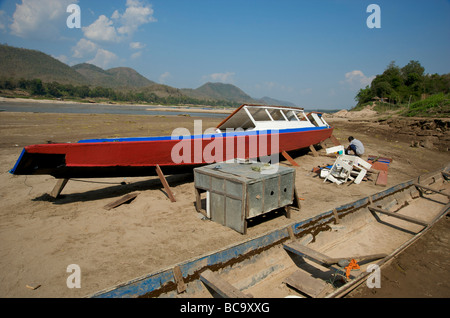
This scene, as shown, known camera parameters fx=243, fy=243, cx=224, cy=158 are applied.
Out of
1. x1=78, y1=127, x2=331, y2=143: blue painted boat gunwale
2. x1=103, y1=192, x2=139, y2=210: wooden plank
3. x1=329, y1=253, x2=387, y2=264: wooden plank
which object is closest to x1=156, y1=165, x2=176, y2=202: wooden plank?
x1=103, y1=192, x2=139, y2=210: wooden plank

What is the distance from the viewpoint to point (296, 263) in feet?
13.3

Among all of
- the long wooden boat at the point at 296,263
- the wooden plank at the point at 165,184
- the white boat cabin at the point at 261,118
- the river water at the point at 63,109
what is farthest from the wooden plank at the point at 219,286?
the river water at the point at 63,109

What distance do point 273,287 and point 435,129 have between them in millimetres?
21919

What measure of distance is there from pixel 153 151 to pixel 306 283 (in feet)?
13.5

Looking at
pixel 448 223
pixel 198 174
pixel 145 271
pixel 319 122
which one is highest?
pixel 319 122

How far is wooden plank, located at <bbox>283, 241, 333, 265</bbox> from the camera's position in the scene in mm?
3534

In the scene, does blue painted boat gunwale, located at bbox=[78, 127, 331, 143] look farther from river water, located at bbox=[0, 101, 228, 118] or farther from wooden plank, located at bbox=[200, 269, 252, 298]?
river water, located at bbox=[0, 101, 228, 118]

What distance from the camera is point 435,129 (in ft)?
60.9

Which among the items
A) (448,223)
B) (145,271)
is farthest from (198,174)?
(448,223)

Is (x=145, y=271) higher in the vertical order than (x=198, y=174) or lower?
lower

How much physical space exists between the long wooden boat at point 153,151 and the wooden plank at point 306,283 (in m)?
3.77

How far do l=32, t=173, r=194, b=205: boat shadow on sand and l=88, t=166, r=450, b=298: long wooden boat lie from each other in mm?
3157

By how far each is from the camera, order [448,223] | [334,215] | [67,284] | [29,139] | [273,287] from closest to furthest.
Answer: [67,284], [273,287], [334,215], [448,223], [29,139]
